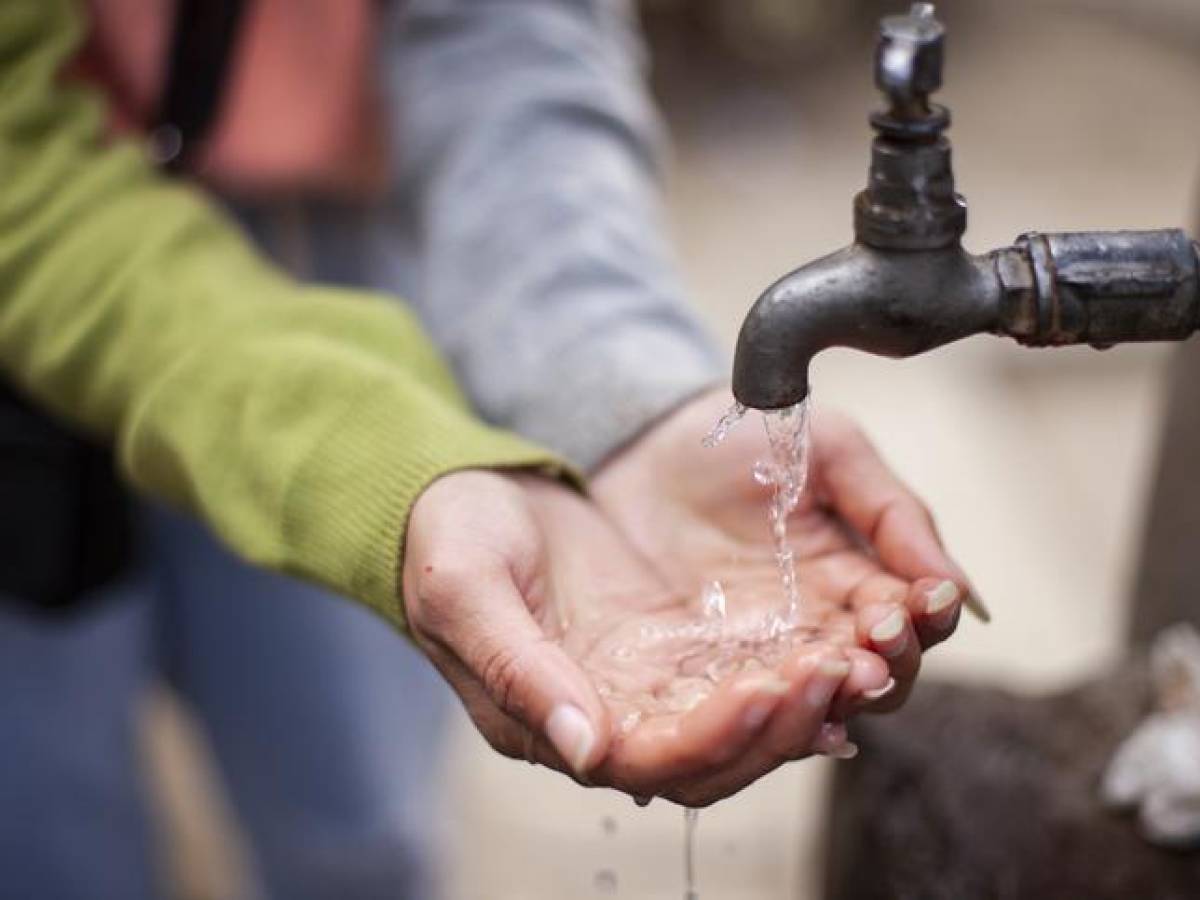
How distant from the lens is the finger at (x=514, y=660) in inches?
30.3

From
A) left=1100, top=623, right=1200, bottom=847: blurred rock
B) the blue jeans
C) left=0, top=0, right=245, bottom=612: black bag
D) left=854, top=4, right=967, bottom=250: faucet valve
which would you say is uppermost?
left=854, top=4, right=967, bottom=250: faucet valve

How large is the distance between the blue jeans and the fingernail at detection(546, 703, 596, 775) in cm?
67

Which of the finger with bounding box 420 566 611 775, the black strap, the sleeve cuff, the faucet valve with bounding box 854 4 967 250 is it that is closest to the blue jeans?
→ the black strap

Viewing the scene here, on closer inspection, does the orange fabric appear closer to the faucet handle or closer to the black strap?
the black strap

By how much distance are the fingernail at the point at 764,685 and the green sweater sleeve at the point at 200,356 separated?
249 millimetres

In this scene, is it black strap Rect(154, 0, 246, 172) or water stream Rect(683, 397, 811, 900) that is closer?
water stream Rect(683, 397, 811, 900)

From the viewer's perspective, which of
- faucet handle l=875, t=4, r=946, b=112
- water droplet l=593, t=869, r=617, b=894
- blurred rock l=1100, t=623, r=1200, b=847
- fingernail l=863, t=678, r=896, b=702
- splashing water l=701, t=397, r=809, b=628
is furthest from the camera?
water droplet l=593, t=869, r=617, b=894

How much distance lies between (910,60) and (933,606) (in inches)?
11.3

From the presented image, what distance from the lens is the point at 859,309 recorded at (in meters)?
0.77

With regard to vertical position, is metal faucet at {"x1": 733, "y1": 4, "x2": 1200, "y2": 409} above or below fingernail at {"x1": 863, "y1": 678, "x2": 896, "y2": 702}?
above

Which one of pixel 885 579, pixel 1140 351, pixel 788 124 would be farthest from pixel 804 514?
pixel 788 124

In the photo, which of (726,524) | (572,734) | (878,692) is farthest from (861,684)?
(726,524)

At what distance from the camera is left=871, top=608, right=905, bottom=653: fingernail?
0.82 meters

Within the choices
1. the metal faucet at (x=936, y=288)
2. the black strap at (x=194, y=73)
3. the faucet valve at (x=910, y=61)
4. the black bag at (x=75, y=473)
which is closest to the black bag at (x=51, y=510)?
the black bag at (x=75, y=473)
